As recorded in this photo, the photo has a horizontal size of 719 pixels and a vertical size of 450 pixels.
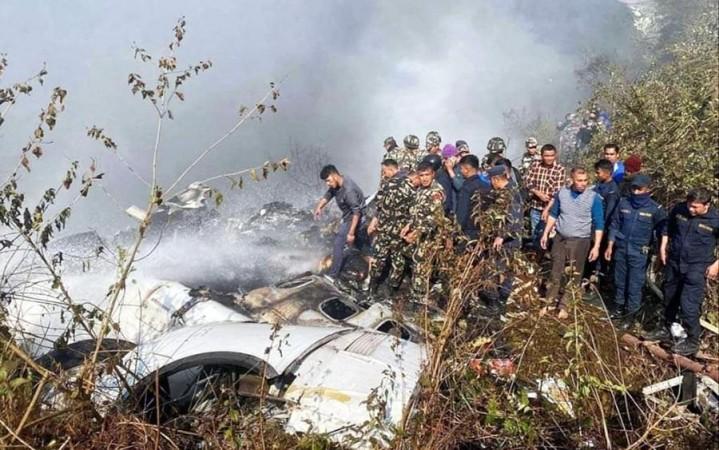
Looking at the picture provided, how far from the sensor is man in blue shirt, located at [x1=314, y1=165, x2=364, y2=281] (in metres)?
6.20

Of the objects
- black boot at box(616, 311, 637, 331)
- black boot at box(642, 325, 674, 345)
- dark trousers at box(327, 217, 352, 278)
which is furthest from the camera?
dark trousers at box(327, 217, 352, 278)

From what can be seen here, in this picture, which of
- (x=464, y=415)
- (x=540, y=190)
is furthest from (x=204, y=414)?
(x=540, y=190)

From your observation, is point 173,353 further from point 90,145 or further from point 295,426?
point 90,145

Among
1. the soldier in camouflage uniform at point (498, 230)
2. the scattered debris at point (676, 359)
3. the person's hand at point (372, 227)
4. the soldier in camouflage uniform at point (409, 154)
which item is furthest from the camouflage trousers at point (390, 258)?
the scattered debris at point (676, 359)

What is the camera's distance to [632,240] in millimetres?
4945

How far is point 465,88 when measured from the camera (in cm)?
1909

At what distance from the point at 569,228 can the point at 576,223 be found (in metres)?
0.08

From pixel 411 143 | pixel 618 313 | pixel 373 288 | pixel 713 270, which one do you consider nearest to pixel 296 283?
pixel 373 288

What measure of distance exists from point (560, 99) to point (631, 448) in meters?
18.3

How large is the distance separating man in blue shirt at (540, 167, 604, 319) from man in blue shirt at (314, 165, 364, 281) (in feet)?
7.09

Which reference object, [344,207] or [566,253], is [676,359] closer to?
[566,253]

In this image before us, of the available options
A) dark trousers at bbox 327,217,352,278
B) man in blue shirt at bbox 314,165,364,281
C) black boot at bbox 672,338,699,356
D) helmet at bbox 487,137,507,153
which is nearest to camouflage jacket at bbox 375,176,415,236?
man in blue shirt at bbox 314,165,364,281

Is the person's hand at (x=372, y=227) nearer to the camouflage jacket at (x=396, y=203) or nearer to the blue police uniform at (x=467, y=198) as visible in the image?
the camouflage jacket at (x=396, y=203)

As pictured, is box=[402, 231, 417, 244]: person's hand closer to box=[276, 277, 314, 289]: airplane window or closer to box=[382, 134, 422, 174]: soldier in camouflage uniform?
box=[276, 277, 314, 289]: airplane window
